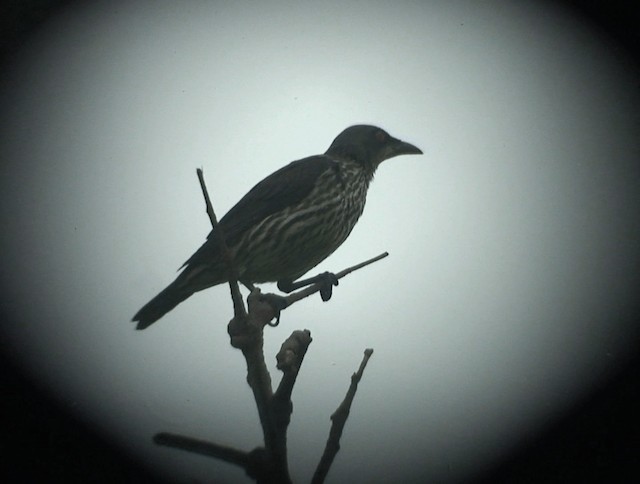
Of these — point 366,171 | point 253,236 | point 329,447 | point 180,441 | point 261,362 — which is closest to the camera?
point 180,441

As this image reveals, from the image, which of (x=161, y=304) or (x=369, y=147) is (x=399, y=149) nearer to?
(x=369, y=147)

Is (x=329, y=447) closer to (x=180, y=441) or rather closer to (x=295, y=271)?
(x=180, y=441)

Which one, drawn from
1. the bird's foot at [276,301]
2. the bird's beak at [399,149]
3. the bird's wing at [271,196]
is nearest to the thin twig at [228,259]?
the bird's foot at [276,301]

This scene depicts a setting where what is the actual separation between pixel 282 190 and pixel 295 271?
0.52 meters

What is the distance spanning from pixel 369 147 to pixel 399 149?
0.73 ft

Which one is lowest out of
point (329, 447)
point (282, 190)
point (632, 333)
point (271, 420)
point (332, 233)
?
point (632, 333)

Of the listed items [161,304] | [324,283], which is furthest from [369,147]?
[161,304]

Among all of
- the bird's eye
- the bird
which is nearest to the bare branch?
the bird

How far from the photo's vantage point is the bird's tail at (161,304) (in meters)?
3.50

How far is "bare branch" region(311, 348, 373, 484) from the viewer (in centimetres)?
191

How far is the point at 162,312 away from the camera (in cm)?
356

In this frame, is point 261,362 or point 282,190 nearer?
point 261,362

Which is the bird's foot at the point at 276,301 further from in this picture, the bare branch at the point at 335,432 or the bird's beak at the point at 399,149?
the bird's beak at the point at 399,149

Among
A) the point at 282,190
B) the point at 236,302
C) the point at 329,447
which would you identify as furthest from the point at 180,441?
the point at 282,190
